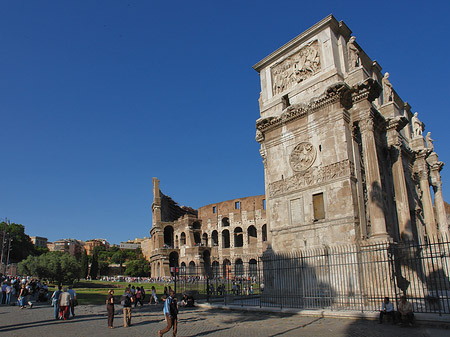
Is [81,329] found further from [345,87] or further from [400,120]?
[400,120]

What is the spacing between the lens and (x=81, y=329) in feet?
33.8

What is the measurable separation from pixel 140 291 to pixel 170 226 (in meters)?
43.4

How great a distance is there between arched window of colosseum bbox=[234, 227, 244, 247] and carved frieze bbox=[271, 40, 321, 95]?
126 feet

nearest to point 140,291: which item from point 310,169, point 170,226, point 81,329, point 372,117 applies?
point 81,329

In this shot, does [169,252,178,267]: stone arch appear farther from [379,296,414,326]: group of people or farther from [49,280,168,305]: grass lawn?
[379,296,414,326]: group of people

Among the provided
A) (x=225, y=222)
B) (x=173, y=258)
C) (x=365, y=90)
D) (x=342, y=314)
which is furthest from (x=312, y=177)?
(x=173, y=258)

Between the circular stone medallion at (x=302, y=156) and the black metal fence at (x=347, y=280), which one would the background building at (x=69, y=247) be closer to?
the circular stone medallion at (x=302, y=156)

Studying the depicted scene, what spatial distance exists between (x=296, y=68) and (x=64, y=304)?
1354 cm

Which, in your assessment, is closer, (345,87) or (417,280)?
(417,280)

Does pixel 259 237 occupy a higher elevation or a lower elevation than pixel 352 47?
lower

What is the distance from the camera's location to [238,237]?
56.7 meters

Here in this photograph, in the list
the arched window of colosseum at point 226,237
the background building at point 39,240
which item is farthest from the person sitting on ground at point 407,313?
the background building at point 39,240

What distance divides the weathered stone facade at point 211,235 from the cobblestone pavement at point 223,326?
125ft

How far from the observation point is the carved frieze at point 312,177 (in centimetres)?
1391
